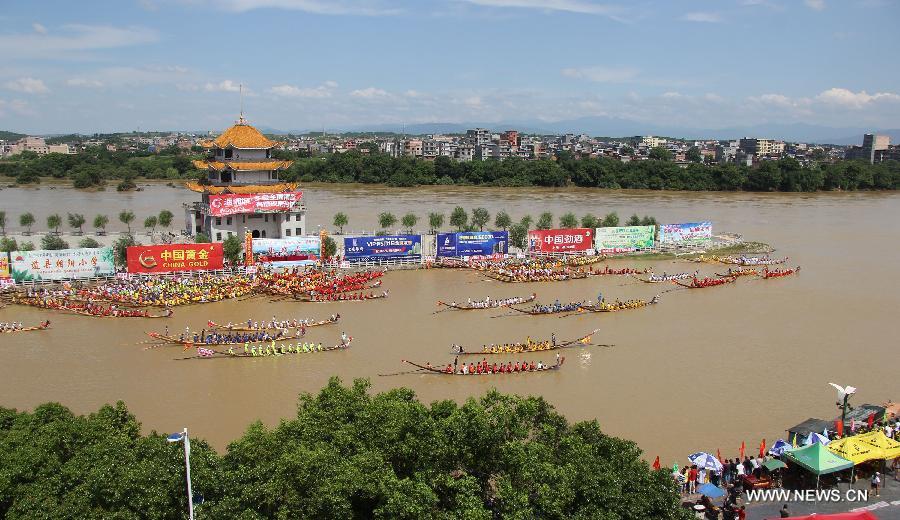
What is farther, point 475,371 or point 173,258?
point 173,258

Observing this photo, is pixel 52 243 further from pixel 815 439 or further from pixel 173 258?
pixel 815 439

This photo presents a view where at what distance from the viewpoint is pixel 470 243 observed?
2844 cm

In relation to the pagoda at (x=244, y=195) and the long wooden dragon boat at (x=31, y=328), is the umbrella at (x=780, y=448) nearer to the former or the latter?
the long wooden dragon boat at (x=31, y=328)

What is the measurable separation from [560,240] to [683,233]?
6806 millimetres

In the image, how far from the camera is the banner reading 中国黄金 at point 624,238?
30297 millimetres

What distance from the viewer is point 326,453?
8312 millimetres

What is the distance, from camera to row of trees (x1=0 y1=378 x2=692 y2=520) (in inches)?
304

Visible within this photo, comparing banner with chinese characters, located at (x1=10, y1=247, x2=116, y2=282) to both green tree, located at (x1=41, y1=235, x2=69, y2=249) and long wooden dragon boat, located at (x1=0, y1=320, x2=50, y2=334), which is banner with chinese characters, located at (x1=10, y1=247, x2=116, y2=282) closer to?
green tree, located at (x1=41, y1=235, x2=69, y2=249)

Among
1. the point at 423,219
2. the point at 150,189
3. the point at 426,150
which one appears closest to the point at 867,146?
the point at 426,150

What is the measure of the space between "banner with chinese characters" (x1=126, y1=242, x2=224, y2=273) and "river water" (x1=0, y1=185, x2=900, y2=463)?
8.89 ft

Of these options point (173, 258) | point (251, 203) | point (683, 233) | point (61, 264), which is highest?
point (251, 203)

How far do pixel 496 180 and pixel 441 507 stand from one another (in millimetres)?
58156

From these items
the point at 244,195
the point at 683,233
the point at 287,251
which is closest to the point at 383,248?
the point at 287,251

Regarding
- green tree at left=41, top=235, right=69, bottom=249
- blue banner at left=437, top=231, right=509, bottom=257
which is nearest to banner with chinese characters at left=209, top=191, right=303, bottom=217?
green tree at left=41, top=235, right=69, bottom=249
